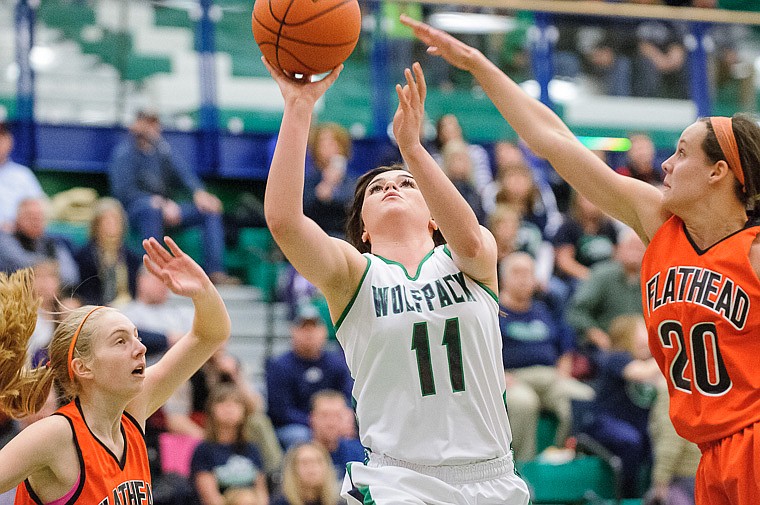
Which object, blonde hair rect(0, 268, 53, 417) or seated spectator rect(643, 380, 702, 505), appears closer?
blonde hair rect(0, 268, 53, 417)

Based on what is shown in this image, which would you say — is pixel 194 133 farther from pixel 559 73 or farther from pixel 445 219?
pixel 445 219

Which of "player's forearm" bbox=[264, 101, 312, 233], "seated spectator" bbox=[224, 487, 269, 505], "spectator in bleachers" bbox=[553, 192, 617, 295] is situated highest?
"player's forearm" bbox=[264, 101, 312, 233]

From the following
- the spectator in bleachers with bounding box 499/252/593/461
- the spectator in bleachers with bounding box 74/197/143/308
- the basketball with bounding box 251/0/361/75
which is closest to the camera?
the basketball with bounding box 251/0/361/75

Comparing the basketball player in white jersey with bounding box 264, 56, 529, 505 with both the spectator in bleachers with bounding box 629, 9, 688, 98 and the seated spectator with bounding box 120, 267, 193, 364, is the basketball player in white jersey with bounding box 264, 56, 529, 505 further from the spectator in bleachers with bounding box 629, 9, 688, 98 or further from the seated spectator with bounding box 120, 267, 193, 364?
the spectator in bleachers with bounding box 629, 9, 688, 98

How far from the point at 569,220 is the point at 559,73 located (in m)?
2.07

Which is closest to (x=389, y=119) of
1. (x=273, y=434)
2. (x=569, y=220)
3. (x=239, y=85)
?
(x=239, y=85)

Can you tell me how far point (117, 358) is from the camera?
157 inches

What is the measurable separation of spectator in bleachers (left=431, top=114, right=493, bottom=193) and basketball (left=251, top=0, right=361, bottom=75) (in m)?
5.82

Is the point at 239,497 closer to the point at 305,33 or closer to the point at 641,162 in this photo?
the point at 305,33

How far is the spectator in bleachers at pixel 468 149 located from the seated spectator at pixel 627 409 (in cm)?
225

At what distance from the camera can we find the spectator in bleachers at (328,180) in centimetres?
918

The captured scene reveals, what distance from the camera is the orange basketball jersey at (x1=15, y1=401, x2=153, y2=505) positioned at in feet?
12.4

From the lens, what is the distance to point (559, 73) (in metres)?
11.4

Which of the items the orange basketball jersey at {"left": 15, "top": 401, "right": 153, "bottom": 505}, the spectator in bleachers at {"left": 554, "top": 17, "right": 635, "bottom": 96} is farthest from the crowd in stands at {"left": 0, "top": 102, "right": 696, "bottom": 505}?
the orange basketball jersey at {"left": 15, "top": 401, "right": 153, "bottom": 505}
